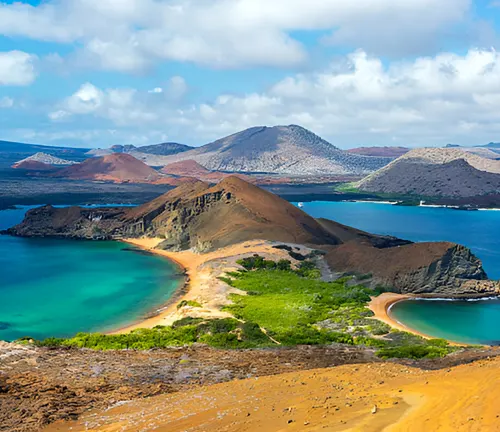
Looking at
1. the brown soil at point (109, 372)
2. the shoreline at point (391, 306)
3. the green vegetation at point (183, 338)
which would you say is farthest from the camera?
the shoreline at point (391, 306)

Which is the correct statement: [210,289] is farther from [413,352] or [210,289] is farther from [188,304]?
[413,352]

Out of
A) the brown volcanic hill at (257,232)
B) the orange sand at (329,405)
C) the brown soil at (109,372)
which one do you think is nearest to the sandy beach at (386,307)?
the brown volcanic hill at (257,232)

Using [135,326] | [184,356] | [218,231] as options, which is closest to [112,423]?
[184,356]

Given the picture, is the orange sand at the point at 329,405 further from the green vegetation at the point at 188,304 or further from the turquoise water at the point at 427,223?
the turquoise water at the point at 427,223

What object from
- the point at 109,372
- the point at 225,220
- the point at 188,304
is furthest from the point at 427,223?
the point at 109,372

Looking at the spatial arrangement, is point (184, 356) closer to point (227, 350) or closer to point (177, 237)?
point (227, 350)

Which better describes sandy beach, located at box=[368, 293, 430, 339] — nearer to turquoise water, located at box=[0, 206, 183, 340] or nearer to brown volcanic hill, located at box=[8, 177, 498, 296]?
brown volcanic hill, located at box=[8, 177, 498, 296]

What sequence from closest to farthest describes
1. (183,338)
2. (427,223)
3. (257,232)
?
1. (183,338)
2. (257,232)
3. (427,223)
